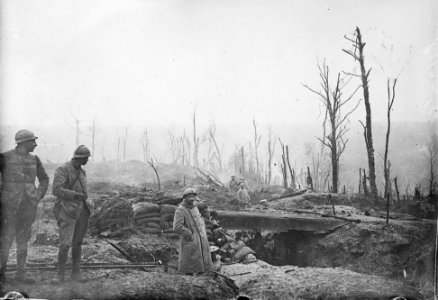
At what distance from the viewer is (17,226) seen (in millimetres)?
5090

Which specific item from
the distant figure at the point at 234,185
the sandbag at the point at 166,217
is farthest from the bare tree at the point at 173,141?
the sandbag at the point at 166,217

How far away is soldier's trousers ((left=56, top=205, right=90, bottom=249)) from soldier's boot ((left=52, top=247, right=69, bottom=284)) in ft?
0.19

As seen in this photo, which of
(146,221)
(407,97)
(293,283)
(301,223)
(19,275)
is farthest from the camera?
(301,223)

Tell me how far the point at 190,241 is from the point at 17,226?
8.12 feet

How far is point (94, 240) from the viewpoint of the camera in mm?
7035

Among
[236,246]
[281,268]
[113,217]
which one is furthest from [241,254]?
[113,217]

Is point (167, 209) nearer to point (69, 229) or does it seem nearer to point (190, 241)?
point (190, 241)

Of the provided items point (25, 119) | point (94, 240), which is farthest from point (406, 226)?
point (25, 119)

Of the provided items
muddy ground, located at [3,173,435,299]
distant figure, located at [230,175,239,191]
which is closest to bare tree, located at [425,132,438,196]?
muddy ground, located at [3,173,435,299]

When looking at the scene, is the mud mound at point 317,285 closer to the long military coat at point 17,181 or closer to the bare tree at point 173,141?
the long military coat at point 17,181

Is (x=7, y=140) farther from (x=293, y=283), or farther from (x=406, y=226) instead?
(x=406, y=226)

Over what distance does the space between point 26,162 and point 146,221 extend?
10.5 ft

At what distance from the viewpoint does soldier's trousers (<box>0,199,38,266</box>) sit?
5.08m

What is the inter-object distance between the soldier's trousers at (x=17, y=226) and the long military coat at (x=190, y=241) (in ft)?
6.85
